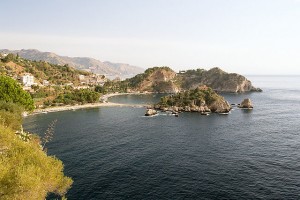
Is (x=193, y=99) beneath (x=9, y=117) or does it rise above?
above

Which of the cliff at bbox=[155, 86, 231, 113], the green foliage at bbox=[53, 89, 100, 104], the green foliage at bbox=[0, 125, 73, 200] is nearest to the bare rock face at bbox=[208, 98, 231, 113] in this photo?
the cliff at bbox=[155, 86, 231, 113]

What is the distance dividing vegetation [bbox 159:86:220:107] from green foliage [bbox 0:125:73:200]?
416 feet

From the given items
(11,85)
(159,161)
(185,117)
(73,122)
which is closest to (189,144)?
(159,161)

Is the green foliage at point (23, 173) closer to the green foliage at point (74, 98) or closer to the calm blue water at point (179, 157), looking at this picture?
the calm blue water at point (179, 157)

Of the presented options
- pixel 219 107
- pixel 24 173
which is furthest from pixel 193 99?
pixel 24 173

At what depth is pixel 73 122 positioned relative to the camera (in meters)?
128

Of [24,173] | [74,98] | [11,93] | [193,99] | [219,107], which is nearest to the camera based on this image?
[24,173]

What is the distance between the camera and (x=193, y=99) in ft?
550

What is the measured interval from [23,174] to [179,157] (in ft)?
170

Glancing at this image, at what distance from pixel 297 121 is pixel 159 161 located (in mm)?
89410

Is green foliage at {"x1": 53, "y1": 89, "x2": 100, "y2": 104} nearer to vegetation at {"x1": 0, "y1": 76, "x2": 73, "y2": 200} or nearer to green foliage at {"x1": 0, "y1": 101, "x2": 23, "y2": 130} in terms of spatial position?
green foliage at {"x1": 0, "y1": 101, "x2": 23, "y2": 130}

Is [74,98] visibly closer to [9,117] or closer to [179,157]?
[9,117]

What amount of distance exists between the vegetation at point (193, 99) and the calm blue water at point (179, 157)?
34.4 metres

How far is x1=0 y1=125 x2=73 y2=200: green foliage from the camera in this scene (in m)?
29.5
